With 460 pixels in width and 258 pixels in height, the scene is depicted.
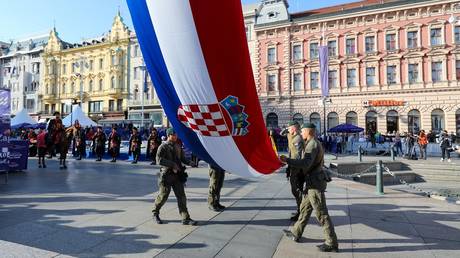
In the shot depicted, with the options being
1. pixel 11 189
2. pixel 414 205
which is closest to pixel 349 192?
pixel 414 205

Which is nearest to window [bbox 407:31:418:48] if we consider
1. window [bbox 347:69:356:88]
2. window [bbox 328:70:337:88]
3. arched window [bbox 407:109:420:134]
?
window [bbox 347:69:356:88]

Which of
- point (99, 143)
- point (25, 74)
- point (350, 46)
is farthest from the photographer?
point (25, 74)

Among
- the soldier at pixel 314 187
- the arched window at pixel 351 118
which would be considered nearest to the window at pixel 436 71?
the arched window at pixel 351 118

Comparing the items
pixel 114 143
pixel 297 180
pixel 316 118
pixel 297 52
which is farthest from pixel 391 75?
pixel 297 180

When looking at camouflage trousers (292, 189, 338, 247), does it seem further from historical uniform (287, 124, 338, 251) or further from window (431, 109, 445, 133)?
window (431, 109, 445, 133)

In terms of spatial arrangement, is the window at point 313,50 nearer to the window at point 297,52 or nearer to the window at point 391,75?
the window at point 297,52

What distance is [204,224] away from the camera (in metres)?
5.73

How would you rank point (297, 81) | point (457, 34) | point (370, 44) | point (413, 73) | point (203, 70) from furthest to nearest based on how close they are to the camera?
point (297, 81), point (370, 44), point (413, 73), point (457, 34), point (203, 70)

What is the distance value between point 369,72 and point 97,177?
101ft

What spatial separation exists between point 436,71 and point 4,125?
34246mm

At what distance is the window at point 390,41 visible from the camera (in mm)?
32844

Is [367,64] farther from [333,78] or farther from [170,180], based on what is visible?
[170,180]

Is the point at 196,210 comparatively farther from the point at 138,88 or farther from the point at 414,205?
the point at 138,88

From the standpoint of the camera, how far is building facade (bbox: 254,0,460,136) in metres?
30.5
